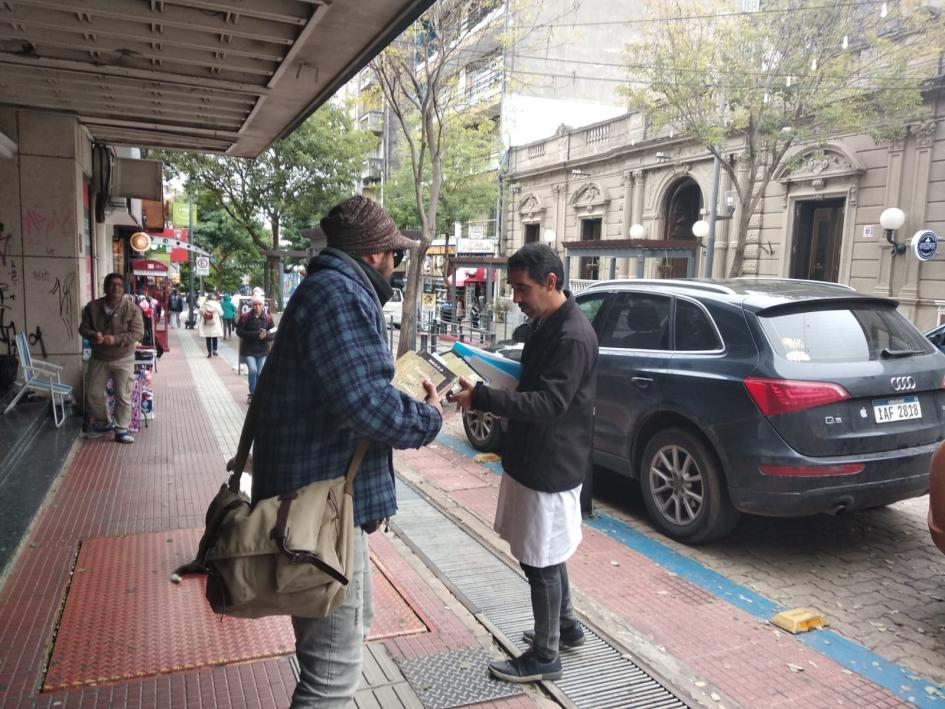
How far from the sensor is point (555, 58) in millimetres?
31719

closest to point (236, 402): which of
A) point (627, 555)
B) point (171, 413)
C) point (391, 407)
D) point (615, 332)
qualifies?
point (171, 413)

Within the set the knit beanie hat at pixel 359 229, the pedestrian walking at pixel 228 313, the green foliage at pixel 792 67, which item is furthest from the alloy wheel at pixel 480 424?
the pedestrian walking at pixel 228 313

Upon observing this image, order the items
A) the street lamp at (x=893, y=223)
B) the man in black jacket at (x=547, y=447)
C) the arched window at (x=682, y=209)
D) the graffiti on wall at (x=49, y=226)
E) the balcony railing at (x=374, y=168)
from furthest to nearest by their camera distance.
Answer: the balcony railing at (x=374, y=168) → the arched window at (x=682, y=209) → the street lamp at (x=893, y=223) → the graffiti on wall at (x=49, y=226) → the man in black jacket at (x=547, y=447)

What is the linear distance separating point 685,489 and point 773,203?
17654mm

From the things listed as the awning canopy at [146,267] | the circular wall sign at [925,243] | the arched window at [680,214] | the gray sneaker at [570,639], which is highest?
the arched window at [680,214]

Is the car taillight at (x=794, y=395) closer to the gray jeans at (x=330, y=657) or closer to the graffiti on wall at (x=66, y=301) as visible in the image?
the gray jeans at (x=330, y=657)

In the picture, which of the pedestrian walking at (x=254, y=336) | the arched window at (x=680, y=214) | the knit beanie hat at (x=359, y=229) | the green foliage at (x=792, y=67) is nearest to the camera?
the knit beanie hat at (x=359, y=229)

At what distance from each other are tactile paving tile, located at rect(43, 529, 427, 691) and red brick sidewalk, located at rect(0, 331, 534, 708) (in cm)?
7

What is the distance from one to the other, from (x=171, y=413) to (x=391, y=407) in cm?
843

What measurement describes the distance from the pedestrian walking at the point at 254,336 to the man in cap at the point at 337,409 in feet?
29.1

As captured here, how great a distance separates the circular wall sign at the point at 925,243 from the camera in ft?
52.4

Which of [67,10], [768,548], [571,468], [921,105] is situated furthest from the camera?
[921,105]

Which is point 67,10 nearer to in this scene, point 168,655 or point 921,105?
point 168,655

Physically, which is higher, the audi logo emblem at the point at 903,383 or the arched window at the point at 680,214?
the arched window at the point at 680,214
